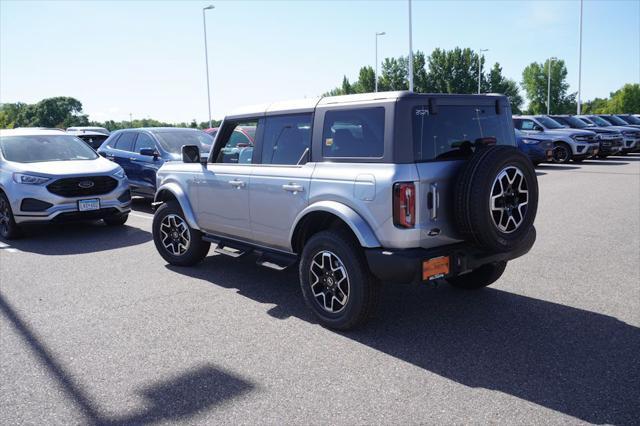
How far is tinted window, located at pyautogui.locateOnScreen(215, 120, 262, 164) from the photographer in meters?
5.37

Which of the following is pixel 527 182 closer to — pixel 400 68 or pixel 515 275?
pixel 515 275

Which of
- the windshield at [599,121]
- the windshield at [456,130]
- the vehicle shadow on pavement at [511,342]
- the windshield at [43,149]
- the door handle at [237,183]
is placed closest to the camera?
the vehicle shadow on pavement at [511,342]

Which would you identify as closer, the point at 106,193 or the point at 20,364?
the point at 20,364

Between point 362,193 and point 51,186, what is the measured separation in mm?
6213

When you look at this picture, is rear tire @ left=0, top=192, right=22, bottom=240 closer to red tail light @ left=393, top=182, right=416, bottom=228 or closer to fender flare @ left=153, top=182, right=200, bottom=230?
fender flare @ left=153, top=182, right=200, bottom=230

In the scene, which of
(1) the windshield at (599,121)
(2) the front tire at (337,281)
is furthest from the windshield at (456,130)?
(1) the windshield at (599,121)

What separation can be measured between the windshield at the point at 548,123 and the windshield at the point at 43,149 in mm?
16176

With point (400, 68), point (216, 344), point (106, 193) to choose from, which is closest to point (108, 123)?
point (400, 68)

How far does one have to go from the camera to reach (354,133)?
4266 mm

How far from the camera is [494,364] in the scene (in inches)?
144

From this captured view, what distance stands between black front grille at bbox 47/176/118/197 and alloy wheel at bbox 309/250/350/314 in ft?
18.1

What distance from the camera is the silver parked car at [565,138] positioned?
19.0 metres

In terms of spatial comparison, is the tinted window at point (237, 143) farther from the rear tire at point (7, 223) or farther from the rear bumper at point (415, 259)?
the rear tire at point (7, 223)

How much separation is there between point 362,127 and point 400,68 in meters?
98.1
